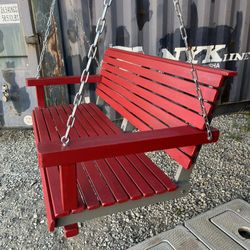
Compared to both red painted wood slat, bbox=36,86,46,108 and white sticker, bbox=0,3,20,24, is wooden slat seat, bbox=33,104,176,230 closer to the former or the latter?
red painted wood slat, bbox=36,86,46,108

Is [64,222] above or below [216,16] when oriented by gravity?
below

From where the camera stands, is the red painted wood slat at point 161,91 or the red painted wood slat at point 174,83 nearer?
the red painted wood slat at point 174,83

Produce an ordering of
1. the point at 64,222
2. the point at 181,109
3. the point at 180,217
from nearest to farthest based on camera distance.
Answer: the point at 64,222
the point at 181,109
the point at 180,217

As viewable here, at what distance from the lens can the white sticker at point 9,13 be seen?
11.3 ft

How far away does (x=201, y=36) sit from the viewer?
4023mm

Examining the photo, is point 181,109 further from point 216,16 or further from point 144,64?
point 216,16

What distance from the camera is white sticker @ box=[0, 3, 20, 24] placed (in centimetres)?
344

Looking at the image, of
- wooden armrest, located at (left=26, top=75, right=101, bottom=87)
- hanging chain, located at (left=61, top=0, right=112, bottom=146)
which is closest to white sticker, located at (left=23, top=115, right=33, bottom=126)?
wooden armrest, located at (left=26, top=75, right=101, bottom=87)

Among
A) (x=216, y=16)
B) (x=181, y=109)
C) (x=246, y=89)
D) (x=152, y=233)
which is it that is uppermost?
(x=216, y=16)

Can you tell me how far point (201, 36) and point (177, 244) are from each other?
289 centimetres

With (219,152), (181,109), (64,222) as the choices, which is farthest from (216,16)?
(64,222)

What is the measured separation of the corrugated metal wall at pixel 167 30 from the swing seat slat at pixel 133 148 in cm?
135

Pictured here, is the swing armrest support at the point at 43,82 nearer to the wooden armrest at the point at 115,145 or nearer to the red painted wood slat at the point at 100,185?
the red painted wood slat at the point at 100,185

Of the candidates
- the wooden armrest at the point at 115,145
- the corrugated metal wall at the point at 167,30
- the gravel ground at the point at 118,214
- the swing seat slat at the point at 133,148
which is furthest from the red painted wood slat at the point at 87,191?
the corrugated metal wall at the point at 167,30
